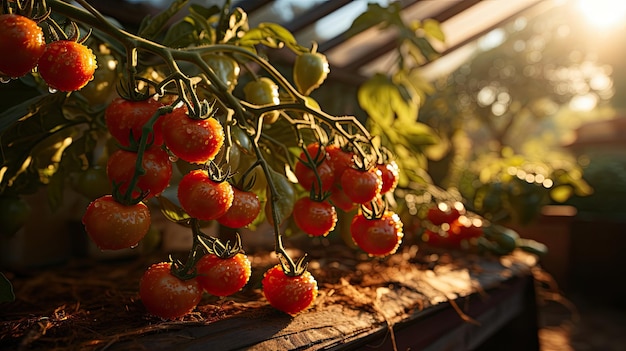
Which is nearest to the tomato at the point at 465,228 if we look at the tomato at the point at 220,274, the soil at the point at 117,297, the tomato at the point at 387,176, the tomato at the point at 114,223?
the soil at the point at 117,297

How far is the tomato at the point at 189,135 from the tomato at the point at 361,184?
22 cm

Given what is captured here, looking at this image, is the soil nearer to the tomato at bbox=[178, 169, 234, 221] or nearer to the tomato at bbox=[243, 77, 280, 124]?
the tomato at bbox=[178, 169, 234, 221]

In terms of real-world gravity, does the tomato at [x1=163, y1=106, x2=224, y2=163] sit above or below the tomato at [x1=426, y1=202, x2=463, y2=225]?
above

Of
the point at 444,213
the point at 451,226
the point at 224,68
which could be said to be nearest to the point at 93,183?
the point at 224,68

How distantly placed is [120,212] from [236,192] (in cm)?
15

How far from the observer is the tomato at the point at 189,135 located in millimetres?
482

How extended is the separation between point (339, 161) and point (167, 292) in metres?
0.29

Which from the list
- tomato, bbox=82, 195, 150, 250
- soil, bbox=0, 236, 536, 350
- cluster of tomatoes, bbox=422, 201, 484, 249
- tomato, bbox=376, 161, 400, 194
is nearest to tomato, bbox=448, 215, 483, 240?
cluster of tomatoes, bbox=422, 201, 484, 249

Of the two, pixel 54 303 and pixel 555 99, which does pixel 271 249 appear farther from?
pixel 555 99

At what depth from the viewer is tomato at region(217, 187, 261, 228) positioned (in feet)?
1.88

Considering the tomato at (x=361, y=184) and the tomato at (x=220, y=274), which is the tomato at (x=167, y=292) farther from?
the tomato at (x=361, y=184)

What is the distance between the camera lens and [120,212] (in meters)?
0.47

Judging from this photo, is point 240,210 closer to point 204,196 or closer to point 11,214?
point 204,196

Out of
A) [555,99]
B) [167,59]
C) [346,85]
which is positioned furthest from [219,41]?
[555,99]
